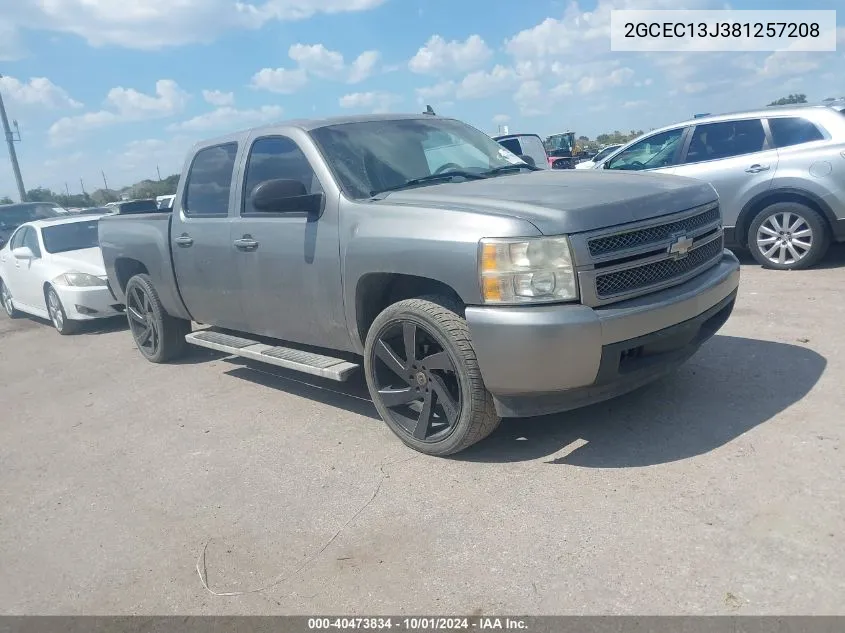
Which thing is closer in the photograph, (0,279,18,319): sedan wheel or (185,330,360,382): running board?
(185,330,360,382): running board

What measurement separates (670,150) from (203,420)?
6.39 m

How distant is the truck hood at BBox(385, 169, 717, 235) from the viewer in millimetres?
3377

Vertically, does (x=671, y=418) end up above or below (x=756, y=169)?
below

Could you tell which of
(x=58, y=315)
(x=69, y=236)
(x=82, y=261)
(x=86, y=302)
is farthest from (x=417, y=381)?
(x=69, y=236)

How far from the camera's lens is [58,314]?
29.8 feet

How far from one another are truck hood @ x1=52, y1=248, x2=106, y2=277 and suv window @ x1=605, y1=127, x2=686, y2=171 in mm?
6715

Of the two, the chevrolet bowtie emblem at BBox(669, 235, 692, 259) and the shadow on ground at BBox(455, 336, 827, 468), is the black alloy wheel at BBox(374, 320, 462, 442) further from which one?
the chevrolet bowtie emblem at BBox(669, 235, 692, 259)

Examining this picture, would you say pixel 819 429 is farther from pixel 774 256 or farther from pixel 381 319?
pixel 774 256

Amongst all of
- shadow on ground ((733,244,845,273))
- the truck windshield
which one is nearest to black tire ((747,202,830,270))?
shadow on ground ((733,244,845,273))

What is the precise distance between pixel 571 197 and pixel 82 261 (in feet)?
24.8

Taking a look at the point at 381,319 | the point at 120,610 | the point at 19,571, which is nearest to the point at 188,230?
the point at 381,319

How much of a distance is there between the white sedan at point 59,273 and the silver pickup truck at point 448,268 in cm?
389

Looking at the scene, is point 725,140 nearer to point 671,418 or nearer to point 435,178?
point 435,178

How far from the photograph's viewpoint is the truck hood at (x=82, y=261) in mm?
8961
